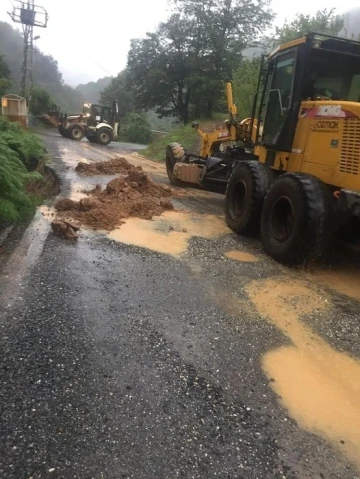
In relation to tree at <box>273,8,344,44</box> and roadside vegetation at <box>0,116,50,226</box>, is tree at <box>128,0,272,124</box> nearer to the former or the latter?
tree at <box>273,8,344,44</box>

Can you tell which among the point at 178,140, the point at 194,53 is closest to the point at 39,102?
the point at 194,53

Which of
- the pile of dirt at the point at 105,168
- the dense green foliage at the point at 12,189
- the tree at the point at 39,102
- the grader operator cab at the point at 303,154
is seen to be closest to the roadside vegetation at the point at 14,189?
the dense green foliage at the point at 12,189

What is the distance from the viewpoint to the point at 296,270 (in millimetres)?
5816

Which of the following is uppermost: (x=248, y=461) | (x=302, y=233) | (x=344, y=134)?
(x=344, y=134)

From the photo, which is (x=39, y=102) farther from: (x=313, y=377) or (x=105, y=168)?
(x=313, y=377)

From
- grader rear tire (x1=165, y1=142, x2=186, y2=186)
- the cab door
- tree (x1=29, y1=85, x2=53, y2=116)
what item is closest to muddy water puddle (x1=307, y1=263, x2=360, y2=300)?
the cab door

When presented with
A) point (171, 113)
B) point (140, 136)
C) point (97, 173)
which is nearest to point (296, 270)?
point (97, 173)

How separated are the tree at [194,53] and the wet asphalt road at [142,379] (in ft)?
83.8

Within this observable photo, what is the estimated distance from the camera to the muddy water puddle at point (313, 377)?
2.85 metres

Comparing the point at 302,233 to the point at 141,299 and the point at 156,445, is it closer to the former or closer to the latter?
the point at 141,299

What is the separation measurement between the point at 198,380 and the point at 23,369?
1.32 meters

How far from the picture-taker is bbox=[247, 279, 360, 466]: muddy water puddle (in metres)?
2.85

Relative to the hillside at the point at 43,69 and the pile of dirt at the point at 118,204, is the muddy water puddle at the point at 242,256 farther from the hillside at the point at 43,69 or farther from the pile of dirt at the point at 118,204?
the hillside at the point at 43,69

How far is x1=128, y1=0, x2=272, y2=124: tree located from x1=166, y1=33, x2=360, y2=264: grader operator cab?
2198 centimetres
